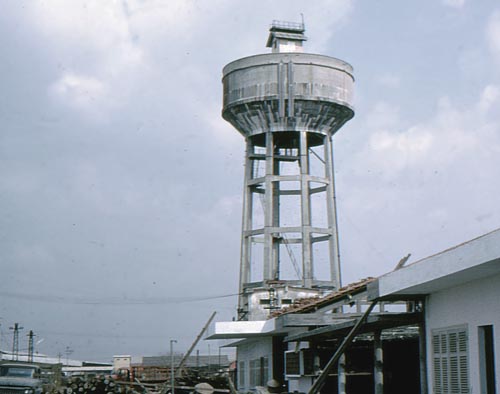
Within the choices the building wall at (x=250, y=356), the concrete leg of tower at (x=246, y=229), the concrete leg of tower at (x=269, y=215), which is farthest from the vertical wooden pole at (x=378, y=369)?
the concrete leg of tower at (x=246, y=229)

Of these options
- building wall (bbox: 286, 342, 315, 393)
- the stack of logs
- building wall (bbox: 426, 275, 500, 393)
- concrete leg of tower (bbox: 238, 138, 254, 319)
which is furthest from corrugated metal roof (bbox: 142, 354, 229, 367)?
building wall (bbox: 426, 275, 500, 393)

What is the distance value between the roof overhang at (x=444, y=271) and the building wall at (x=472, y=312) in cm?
16

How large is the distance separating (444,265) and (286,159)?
29081 mm

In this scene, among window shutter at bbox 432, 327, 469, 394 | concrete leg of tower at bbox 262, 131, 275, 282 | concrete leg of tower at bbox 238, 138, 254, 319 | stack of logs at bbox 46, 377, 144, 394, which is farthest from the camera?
concrete leg of tower at bbox 238, 138, 254, 319

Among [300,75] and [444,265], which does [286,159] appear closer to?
[300,75]

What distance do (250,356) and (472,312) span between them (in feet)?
62.5

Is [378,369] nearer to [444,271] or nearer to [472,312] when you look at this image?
[472,312]

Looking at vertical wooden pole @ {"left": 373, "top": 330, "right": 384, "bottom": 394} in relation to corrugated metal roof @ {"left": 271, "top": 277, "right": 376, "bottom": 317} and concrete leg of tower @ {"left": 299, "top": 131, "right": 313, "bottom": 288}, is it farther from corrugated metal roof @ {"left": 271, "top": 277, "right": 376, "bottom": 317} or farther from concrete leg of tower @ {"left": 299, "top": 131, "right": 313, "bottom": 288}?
concrete leg of tower @ {"left": 299, "top": 131, "right": 313, "bottom": 288}

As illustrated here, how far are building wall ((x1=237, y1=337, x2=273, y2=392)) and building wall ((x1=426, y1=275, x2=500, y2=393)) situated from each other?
12.4 meters

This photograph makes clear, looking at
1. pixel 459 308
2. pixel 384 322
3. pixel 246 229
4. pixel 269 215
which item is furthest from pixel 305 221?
pixel 459 308

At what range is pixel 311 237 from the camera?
41469mm

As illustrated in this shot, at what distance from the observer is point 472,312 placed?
48.0ft


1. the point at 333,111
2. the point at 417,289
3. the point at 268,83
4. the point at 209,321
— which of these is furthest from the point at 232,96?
the point at 417,289

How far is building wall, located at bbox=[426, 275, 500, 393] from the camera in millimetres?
13837
